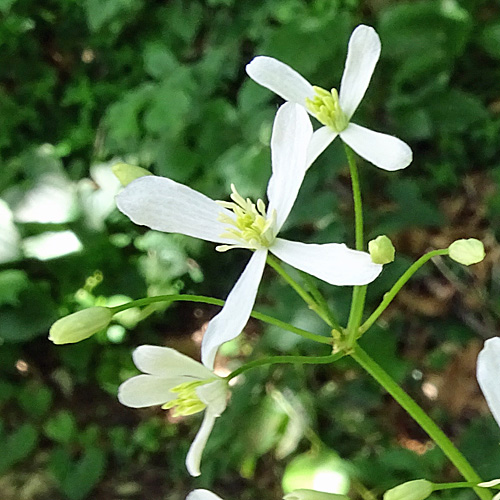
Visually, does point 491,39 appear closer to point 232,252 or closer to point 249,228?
point 232,252

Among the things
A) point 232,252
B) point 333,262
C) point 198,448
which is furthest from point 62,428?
point 333,262

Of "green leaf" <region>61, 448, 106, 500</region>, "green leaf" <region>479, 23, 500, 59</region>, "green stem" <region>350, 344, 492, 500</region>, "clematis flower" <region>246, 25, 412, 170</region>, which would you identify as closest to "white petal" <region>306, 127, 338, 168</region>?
"clematis flower" <region>246, 25, 412, 170</region>

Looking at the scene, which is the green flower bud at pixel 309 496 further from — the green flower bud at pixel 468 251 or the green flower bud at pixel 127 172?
the green flower bud at pixel 127 172

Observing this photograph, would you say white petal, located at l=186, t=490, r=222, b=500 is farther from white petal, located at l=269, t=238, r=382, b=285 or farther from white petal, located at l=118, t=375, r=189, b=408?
white petal, located at l=269, t=238, r=382, b=285

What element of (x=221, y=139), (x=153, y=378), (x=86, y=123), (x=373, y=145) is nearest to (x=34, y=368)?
(x=86, y=123)

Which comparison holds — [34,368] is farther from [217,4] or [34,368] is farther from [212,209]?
[212,209]
